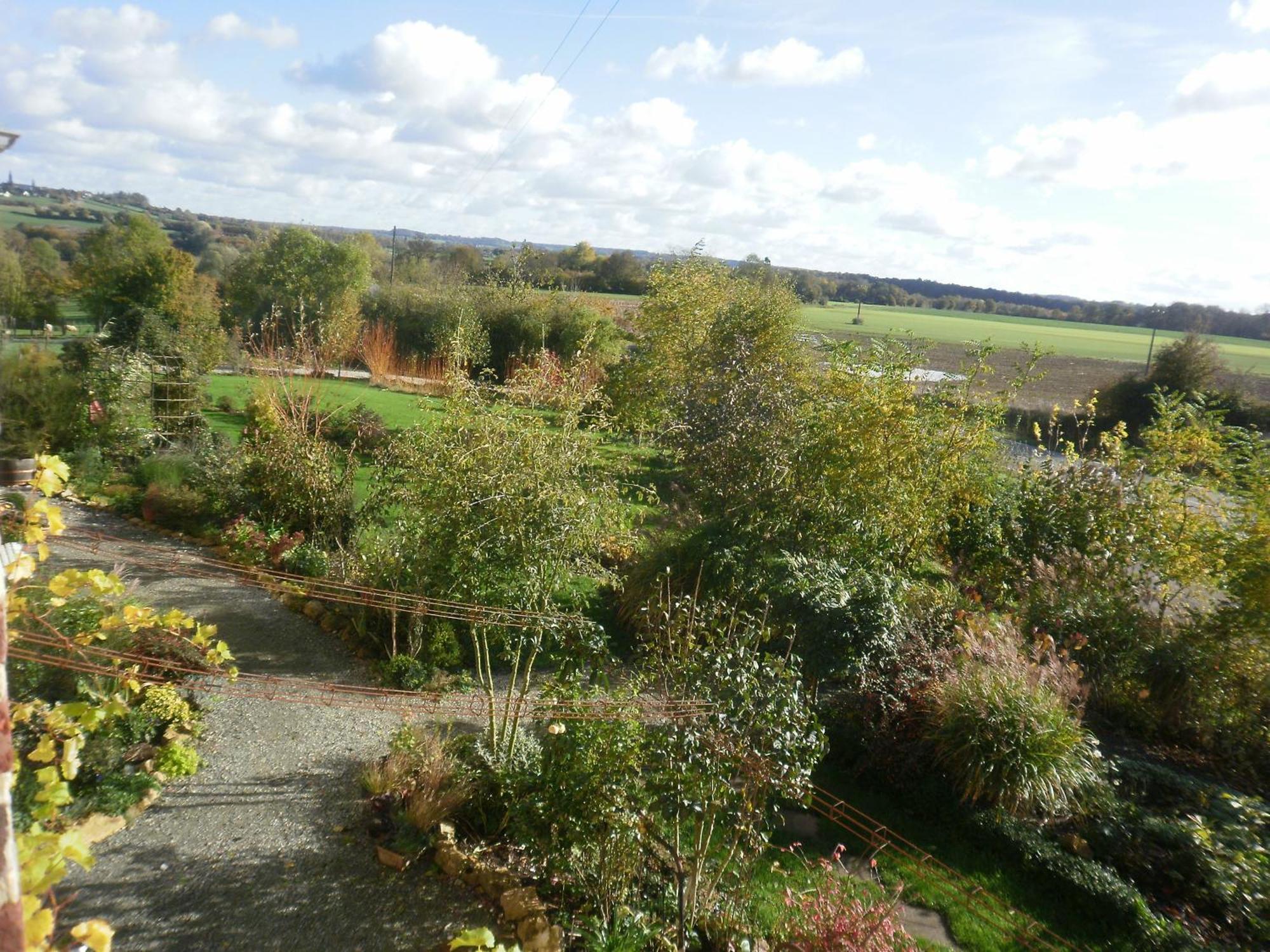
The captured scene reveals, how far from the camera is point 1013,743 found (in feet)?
19.7

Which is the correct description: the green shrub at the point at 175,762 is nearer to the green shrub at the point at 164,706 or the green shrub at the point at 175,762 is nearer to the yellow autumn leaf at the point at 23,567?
the green shrub at the point at 164,706

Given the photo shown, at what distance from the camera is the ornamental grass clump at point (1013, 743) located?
5910mm

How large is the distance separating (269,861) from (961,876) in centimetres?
451

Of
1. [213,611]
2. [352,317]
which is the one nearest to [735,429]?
[213,611]

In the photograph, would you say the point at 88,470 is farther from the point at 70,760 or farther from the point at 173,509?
the point at 70,760

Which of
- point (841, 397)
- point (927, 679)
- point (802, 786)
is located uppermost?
point (841, 397)

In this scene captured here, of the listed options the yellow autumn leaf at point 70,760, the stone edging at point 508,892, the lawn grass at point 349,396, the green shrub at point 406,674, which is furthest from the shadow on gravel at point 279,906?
the lawn grass at point 349,396

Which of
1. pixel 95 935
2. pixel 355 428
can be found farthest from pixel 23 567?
pixel 355 428

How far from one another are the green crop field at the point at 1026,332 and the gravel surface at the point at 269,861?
15596 mm

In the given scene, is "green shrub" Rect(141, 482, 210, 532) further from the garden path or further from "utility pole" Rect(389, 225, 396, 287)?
"utility pole" Rect(389, 225, 396, 287)

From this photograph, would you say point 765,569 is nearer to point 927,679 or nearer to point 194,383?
point 927,679

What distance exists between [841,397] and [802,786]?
5834 mm

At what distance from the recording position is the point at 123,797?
17.0 ft

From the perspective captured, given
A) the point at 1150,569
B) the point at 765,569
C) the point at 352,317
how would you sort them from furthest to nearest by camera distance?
1. the point at 352,317
2. the point at 1150,569
3. the point at 765,569
